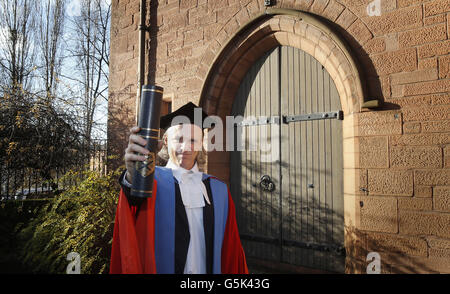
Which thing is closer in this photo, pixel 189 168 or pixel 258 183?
pixel 189 168

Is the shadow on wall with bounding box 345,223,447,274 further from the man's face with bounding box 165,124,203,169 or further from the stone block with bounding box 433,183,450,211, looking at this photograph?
the man's face with bounding box 165,124,203,169

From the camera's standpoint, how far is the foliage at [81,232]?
3.38 m

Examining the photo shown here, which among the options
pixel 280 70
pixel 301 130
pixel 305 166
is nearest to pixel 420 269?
pixel 305 166

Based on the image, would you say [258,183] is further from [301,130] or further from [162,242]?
[162,242]

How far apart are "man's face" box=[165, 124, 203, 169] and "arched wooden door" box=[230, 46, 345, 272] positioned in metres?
2.43

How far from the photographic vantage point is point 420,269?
287cm

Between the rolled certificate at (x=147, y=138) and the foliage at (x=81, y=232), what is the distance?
8.20ft

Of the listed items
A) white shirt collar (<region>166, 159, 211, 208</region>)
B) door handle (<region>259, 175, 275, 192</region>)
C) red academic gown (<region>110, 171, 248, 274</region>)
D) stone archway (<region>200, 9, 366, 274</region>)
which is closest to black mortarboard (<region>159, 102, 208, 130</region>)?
white shirt collar (<region>166, 159, 211, 208</region>)

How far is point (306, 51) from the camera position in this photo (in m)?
3.93

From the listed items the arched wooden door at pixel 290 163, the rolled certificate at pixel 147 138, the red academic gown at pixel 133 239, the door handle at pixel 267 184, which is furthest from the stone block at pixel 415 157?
the rolled certificate at pixel 147 138

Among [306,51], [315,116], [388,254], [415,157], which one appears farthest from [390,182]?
[306,51]

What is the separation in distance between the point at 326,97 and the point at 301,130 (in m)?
0.53

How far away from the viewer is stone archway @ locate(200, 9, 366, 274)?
10.9ft

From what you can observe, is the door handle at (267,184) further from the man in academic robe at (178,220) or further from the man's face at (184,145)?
the man's face at (184,145)
